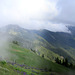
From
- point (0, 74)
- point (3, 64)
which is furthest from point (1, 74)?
point (3, 64)

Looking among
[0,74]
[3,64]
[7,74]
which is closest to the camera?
[0,74]

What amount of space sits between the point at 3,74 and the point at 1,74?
606 mm

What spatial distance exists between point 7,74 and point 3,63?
290 inches

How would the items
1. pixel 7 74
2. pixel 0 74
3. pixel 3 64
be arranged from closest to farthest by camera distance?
pixel 0 74, pixel 7 74, pixel 3 64

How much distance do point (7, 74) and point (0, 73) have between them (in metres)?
1.92

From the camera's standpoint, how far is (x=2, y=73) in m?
25.6

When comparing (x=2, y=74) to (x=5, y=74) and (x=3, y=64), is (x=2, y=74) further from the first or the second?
(x=3, y=64)

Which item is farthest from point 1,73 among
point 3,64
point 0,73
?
point 3,64

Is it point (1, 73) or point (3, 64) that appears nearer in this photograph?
point (1, 73)

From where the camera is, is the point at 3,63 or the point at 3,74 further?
the point at 3,63

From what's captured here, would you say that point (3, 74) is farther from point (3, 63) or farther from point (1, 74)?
point (3, 63)

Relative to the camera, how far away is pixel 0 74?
24.8m

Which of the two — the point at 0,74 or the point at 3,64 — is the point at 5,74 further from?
the point at 3,64

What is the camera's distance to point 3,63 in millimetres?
32938
